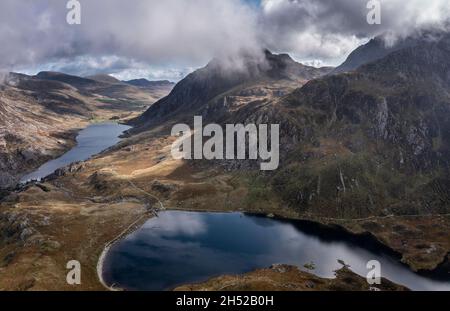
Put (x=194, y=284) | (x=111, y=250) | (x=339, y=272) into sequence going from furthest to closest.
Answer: (x=111, y=250), (x=339, y=272), (x=194, y=284)

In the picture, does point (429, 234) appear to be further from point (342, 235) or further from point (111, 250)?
point (111, 250)

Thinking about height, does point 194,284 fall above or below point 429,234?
below
